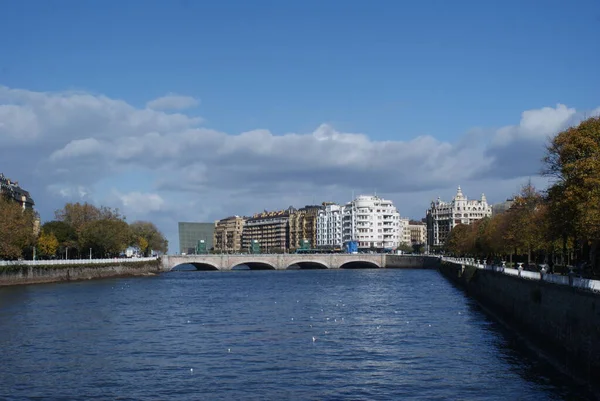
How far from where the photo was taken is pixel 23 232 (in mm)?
113938

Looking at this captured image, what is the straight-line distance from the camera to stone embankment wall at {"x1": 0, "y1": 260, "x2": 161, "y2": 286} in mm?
110106

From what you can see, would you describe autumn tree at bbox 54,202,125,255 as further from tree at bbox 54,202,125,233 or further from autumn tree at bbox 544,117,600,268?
autumn tree at bbox 544,117,600,268

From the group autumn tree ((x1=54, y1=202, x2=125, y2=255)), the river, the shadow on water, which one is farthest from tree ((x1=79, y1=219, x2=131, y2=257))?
the shadow on water

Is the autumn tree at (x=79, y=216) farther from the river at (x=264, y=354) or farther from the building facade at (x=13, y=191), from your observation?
the river at (x=264, y=354)

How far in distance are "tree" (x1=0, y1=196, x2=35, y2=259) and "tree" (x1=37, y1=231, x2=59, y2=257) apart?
19617 millimetres

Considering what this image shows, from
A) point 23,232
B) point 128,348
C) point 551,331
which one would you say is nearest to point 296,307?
point 128,348

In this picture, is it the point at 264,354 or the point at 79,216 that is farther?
the point at 79,216

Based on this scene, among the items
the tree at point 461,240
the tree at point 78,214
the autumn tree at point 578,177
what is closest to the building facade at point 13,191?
the tree at point 78,214

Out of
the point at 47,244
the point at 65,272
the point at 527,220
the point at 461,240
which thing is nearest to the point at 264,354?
the point at 527,220

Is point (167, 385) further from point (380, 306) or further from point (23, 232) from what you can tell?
A: point (23, 232)

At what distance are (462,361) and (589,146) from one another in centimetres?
2582

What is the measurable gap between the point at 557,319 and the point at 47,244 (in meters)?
119

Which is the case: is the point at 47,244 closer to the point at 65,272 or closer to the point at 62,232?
the point at 62,232

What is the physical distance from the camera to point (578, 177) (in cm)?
5750
